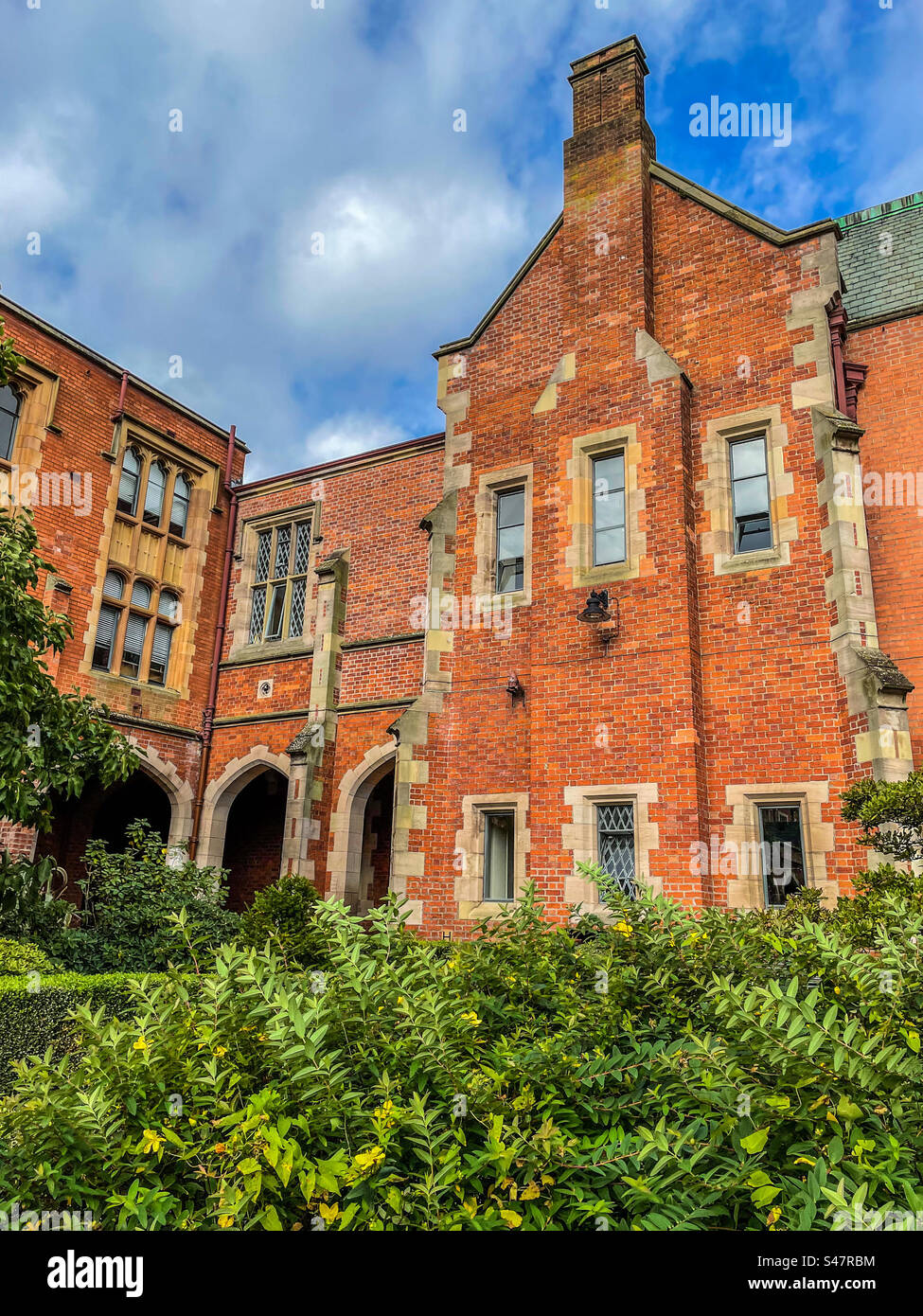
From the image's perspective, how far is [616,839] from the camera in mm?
9789

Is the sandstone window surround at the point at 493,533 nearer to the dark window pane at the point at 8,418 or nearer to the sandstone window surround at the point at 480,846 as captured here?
the sandstone window surround at the point at 480,846

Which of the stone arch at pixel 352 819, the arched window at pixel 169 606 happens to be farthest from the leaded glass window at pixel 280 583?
the stone arch at pixel 352 819

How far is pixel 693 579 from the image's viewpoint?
10.0 meters

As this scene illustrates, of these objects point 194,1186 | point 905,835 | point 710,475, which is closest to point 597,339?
point 710,475

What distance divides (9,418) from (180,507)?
146 inches

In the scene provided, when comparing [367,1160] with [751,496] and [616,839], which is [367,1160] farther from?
[751,496]

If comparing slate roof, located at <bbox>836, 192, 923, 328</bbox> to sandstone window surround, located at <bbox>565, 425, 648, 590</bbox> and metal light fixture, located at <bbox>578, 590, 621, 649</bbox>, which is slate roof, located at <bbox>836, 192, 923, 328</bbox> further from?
metal light fixture, located at <bbox>578, 590, 621, 649</bbox>

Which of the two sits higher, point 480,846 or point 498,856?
point 480,846

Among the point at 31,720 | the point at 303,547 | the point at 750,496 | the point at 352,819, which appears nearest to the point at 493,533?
the point at 750,496

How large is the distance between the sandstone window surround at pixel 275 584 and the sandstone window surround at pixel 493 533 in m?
5.31

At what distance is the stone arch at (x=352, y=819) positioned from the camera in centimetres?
1406

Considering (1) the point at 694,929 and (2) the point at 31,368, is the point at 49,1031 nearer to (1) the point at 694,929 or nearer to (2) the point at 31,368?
(1) the point at 694,929

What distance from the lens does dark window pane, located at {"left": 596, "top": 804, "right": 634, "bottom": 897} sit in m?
9.66

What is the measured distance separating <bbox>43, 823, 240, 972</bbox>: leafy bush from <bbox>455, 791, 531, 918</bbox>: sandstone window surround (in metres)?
3.19
